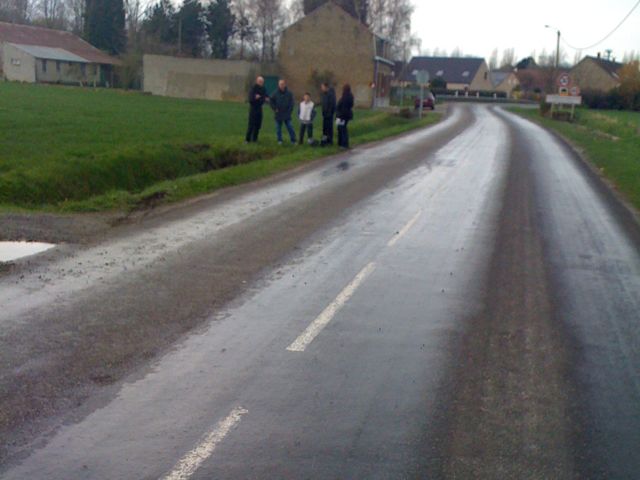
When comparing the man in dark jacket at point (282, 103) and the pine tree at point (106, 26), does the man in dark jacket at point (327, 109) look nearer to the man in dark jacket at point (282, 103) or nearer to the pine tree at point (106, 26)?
the man in dark jacket at point (282, 103)

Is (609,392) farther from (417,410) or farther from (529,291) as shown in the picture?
(529,291)

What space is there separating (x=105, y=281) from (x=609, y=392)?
17.0ft

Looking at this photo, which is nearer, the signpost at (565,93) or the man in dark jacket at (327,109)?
the man in dark jacket at (327,109)

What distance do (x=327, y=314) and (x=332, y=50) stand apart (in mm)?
58812

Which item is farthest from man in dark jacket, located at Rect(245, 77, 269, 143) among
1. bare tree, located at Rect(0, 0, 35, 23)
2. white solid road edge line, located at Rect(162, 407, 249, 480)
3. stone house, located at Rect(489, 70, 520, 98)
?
stone house, located at Rect(489, 70, 520, 98)

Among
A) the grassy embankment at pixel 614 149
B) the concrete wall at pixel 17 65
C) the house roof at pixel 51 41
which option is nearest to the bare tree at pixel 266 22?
the house roof at pixel 51 41

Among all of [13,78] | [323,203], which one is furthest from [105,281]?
[13,78]

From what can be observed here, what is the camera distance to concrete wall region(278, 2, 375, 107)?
6400cm

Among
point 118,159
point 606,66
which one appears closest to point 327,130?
point 118,159

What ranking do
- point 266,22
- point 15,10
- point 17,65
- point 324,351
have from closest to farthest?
point 324,351 → point 17,65 → point 266,22 → point 15,10

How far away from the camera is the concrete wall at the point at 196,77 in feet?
211

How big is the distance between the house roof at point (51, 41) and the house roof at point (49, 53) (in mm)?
895

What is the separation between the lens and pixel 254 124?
23312 mm

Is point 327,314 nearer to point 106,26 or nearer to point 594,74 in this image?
point 106,26
